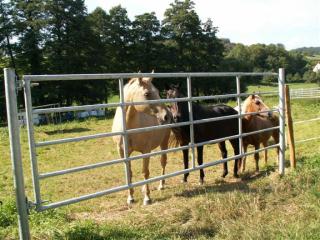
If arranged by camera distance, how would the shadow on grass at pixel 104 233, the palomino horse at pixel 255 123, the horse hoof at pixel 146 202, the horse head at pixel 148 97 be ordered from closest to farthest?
the shadow on grass at pixel 104 233
the horse head at pixel 148 97
the horse hoof at pixel 146 202
the palomino horse at pixel 255 123

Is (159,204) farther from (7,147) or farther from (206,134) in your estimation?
(7,147)

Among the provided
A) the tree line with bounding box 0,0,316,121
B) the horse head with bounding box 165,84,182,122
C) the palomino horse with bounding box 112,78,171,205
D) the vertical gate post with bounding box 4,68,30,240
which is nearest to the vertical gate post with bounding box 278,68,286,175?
the horse head with bounding box 165,84,182,122

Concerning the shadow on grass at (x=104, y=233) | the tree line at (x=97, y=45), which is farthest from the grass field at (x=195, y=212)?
the tree line at (x=97, y=45)

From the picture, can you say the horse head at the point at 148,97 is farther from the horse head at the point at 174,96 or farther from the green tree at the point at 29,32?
the green tree at the point at 29,32

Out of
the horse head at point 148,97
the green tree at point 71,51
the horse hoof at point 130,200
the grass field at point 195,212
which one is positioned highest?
the green tree at point 71,51

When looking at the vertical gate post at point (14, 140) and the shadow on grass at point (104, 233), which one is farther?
the shadow on grass at point (104, 233)

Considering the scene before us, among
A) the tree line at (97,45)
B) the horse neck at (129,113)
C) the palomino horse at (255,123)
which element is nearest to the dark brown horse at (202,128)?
the palomino horse at (255,123)

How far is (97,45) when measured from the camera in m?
40.3

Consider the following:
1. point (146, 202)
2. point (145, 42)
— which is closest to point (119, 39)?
point (145, 42)

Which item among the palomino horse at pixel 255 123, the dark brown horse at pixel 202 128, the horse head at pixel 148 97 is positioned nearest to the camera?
the horse head at pixel 148 97

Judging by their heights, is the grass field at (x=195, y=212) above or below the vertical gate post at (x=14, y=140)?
below

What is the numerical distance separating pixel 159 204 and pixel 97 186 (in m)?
2.59

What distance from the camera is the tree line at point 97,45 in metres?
37.1

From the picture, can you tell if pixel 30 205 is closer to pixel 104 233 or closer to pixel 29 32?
pixel 104 233
